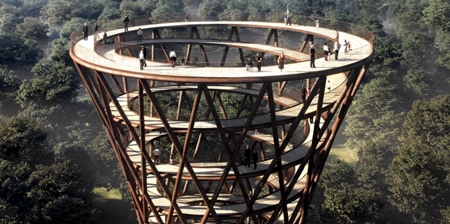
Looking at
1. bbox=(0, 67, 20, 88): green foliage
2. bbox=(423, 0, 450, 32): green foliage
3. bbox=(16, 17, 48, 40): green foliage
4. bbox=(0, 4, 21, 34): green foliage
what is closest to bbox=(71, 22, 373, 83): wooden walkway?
bbox=(0, 67, 20, 88): green foliage

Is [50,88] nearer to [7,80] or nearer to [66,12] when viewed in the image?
[7,80]

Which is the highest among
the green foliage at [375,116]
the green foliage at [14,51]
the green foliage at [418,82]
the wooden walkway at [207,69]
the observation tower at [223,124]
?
the wooden walkway at [207,69]

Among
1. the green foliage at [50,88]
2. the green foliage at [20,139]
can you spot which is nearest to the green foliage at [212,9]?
the green foliage at [50,88]

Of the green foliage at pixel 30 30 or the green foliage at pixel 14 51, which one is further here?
the green foliage at pixel 30 30

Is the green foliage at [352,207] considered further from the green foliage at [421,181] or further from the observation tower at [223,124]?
the observation tower at [223,124]

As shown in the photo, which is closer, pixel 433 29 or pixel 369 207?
pixel 369 207

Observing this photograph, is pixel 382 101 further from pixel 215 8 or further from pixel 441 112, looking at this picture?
pixel 215 8

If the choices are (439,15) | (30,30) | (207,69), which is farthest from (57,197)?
(439,15)

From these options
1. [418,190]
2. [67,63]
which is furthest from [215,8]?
[418,190]
